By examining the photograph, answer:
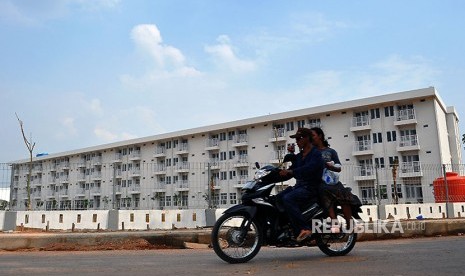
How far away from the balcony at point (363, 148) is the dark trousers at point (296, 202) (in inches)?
1450

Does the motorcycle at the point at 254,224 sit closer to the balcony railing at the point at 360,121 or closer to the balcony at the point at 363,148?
the balcony at the point at 363,148

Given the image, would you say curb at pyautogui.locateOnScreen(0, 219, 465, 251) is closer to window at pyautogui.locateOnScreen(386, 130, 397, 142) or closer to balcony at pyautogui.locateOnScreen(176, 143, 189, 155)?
window at pyautogui.locateOnScreen(386, 130, 397, 142)

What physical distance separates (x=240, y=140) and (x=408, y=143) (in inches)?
782

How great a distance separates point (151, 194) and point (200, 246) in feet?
151

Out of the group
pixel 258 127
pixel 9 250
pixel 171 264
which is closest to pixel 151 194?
pixel 258 127

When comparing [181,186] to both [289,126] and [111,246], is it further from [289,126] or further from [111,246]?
[111,246]

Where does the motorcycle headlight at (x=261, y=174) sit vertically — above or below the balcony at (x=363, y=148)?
below

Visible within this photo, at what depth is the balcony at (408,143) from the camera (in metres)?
37.7

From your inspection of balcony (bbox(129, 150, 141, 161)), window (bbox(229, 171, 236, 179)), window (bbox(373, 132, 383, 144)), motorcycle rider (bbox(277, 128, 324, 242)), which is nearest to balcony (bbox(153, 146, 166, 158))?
balcony (bbox(129, 150, 141, 161))

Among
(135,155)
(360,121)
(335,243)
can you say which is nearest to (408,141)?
(360,121)

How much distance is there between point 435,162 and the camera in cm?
3684

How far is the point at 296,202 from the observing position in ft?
17.3

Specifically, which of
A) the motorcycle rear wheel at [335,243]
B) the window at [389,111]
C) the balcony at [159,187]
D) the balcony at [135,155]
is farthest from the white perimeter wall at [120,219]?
the balcony at [135,155]

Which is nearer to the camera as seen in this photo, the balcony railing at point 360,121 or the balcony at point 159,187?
the balcony railing at point 360,121
